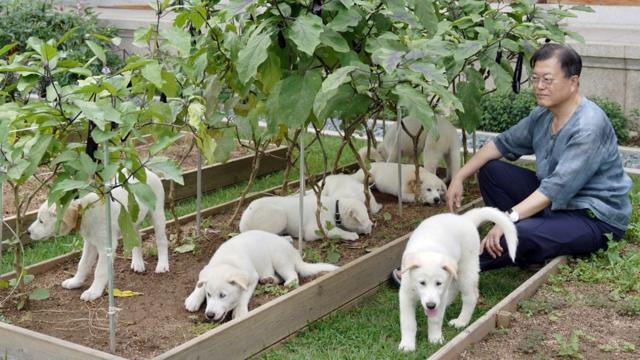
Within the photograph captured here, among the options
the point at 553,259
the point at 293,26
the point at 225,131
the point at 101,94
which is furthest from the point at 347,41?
the point at 553,259

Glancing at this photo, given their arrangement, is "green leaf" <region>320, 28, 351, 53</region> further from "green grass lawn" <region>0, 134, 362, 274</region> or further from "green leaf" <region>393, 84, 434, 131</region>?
"green grass lawn" <region>0, 134, 362, 274</region>

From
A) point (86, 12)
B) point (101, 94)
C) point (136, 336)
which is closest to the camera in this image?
point (101, 94)

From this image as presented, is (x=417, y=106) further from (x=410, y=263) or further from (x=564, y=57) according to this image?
(x=564, y=57)

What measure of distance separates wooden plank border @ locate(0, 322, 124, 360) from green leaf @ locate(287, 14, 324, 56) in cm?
161

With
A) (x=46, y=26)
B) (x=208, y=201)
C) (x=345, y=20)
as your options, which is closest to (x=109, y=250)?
(x=345, y=20)

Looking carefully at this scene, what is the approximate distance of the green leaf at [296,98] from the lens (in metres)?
4.42

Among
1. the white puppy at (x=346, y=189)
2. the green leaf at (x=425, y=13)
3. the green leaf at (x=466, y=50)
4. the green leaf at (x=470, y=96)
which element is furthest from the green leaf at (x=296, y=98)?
the white puppy at (x=346, y=189)

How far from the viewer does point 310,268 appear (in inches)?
197

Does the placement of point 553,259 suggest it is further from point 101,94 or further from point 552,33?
point 101,94

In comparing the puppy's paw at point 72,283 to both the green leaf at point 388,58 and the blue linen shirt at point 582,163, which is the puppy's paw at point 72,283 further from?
the blue linen shirt at point 582,163

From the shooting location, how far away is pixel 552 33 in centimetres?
573

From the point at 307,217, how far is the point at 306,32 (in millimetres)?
1887

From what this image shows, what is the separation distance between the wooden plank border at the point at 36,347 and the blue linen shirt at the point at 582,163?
2.66 metres

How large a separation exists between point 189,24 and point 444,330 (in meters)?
2.38
